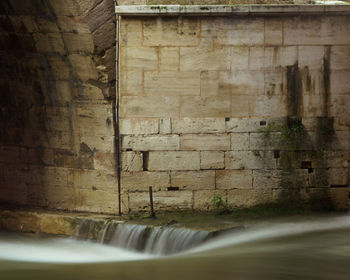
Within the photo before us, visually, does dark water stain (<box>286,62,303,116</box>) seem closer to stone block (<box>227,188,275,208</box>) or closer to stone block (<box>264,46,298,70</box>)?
stone block (<box>264,46,298,70</box>)

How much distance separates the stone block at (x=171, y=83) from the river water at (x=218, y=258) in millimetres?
2132

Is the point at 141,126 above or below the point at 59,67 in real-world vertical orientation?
below

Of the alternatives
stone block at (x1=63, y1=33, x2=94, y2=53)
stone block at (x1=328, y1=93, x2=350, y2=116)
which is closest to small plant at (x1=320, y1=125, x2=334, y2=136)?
stone block at (x1=328, y1=93, x2=350, y2=116)

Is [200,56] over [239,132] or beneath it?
over

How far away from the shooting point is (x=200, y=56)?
9.39 meters

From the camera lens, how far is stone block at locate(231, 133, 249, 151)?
373 inches

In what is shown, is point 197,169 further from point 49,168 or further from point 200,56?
point 49,168

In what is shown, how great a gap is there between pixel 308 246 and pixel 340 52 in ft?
9.85

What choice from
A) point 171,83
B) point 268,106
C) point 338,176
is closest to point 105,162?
point 171,83

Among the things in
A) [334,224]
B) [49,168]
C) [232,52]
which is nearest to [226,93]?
[232,52]

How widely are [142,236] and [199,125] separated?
1769 millimetres

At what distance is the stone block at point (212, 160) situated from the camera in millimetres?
9492

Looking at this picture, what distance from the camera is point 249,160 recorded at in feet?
31.2

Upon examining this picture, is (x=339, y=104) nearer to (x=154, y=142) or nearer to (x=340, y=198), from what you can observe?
(x=340, y=198)
